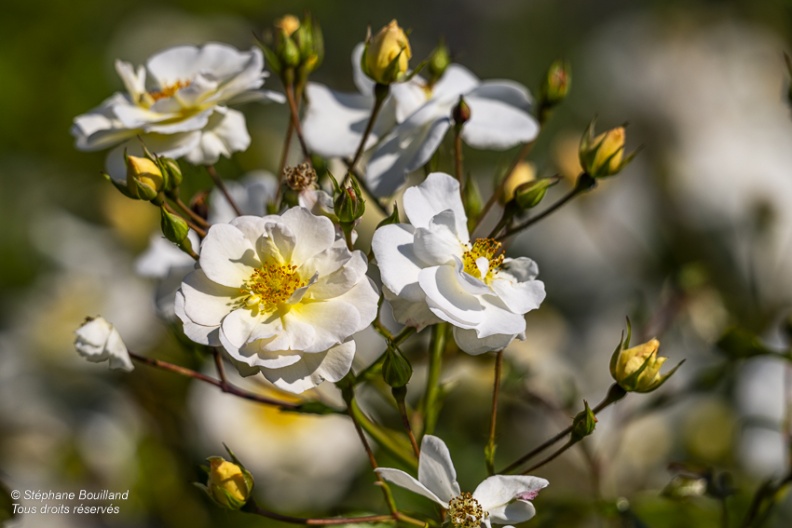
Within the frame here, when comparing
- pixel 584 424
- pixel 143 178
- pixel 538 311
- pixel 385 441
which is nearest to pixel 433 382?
pixel 385 441

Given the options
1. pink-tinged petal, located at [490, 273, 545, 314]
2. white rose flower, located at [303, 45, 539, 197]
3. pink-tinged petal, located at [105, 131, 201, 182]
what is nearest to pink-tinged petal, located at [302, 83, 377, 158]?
white rose flower, located at [303, 45, 539, 197]

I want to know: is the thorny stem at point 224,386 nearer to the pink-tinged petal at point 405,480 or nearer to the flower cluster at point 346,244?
the flower cluster at point 346,244

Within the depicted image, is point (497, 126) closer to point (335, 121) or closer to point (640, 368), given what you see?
point (335, 121)

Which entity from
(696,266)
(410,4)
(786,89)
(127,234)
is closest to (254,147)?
(127,234)

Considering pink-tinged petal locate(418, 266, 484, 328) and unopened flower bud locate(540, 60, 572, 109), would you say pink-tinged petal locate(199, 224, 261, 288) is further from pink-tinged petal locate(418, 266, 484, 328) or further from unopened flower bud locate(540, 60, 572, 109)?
unopened flower bud locate(540, 60, 572, 109)

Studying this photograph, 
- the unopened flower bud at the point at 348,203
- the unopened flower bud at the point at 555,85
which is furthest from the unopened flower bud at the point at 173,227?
the unopened flower bud at the point at 555,85
